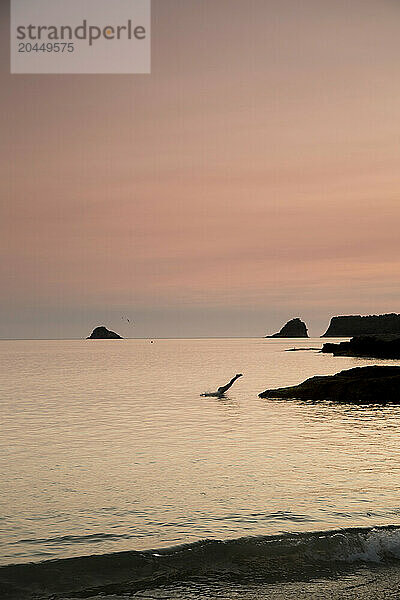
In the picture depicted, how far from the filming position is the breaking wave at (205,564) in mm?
10461

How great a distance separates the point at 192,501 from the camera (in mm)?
16109

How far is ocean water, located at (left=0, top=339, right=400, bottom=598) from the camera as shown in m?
11.1

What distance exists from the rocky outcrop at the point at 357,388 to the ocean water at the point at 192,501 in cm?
439

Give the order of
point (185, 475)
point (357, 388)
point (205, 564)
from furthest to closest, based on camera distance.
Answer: point (357, 388) → point (185, 475) → point (205, 564)

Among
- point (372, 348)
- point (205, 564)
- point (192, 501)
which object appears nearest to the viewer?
point (205, 564)

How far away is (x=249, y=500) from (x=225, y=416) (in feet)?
62.7

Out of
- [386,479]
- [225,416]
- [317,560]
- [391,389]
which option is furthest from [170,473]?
[391,389]

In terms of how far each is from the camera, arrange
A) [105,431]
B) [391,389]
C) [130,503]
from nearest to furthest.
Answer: [130,503] < [105,431] < [391,389]

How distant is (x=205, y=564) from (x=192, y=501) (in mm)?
4831

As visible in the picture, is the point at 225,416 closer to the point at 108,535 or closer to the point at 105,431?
the point at 105,431

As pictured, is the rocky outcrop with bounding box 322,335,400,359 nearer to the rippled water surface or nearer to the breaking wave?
the rippled water surface

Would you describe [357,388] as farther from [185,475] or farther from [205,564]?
[205,564]

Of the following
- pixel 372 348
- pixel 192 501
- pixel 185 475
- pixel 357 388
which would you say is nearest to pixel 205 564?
pixel 192 501

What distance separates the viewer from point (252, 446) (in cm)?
2495
